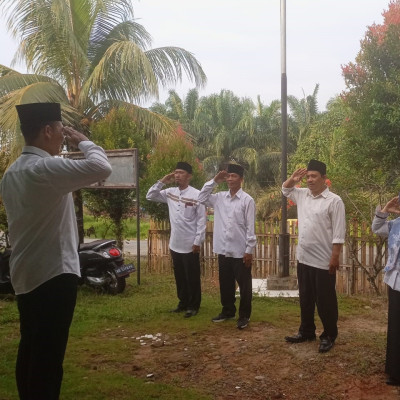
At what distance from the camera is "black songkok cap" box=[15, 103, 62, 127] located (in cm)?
271

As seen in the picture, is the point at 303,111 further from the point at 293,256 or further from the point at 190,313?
the point at 190,313

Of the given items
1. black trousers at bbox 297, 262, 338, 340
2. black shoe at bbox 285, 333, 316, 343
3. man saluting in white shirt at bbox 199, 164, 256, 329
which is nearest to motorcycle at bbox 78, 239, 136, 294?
man saluting in white shirt at bbox 199, 164, 256, 329

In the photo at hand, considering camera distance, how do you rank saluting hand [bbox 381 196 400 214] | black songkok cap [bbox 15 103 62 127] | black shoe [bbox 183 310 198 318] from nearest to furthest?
black songkok cap [bbox 15 103 62 127] → saluting hand [bbox 381 196 400 214] → black shoe [bbox 183 310 198 318]

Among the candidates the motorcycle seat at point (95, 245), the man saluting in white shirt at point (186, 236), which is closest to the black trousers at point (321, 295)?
the man saluting in white shirt at point (186, 236)

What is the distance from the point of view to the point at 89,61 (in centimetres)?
1125

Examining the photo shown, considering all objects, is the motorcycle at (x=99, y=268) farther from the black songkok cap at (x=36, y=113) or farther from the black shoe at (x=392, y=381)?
the black songkok cap at (x=36, y=113)

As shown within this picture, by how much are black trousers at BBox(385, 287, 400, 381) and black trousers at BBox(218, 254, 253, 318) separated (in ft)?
6.41

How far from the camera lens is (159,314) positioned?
6629 millimetres

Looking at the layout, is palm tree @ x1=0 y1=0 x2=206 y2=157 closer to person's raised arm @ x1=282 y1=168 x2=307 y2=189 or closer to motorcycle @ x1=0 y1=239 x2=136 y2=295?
motorcycle @ x1=0 y1=239 x2=136 y2=295

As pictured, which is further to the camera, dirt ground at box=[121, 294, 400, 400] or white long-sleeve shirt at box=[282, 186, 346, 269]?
white long-sleeve shirt at box=[282, 186, 346, 269]

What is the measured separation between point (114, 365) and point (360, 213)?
4.81 meters

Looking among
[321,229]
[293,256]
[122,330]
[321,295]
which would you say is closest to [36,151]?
[321,229]

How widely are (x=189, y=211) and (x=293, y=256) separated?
10.6ft

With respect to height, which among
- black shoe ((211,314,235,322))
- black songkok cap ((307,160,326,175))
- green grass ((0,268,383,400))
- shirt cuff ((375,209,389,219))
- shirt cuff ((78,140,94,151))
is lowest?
green grass ((0,268,383,400))
